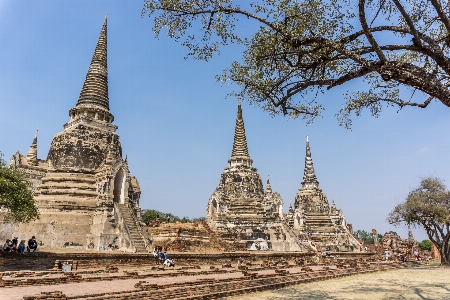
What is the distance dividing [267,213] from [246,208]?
6.71ft

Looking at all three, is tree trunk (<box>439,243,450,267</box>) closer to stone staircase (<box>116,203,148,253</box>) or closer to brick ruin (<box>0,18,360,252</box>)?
brick ruin (<box>0,18,360,252</box>)

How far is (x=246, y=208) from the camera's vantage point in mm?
34469

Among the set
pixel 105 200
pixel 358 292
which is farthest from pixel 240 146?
pixel 358 292

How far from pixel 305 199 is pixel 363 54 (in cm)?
3775

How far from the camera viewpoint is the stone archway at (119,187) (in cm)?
2369

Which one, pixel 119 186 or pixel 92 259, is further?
pixel 119 186

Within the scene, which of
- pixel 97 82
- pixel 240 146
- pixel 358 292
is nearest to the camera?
pixel 358 292

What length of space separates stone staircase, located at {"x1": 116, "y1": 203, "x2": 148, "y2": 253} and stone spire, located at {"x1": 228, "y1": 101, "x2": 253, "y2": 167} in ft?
60.2

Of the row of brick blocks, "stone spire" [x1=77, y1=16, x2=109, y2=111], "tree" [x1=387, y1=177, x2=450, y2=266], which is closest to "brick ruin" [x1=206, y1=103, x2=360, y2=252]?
"tree" [x1=387, y1=177, x2=450, y2=266]

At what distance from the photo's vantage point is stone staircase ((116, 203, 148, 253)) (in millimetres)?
20359

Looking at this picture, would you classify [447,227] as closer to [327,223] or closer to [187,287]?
[327,223]

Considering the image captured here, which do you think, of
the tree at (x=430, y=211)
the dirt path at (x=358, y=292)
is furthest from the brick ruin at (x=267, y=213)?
the dirt path at (x=358, y=292)

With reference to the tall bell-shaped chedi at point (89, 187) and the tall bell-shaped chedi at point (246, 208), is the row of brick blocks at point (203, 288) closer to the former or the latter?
the tall bell-shaped chedi at point (89, 187)

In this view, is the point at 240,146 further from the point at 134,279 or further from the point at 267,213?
the point at 134,279
